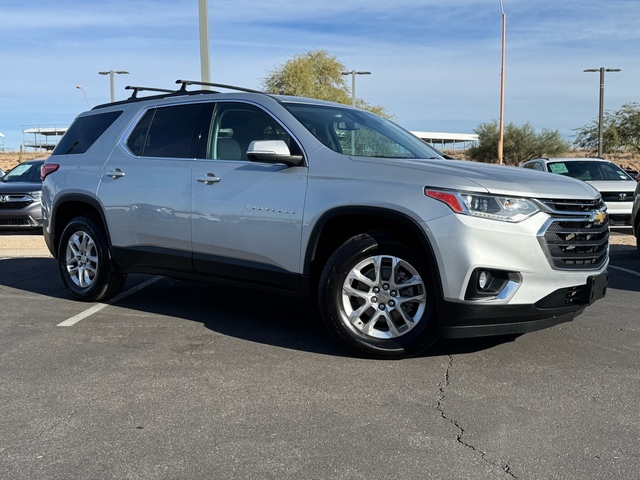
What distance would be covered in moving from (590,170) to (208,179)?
10606 mm

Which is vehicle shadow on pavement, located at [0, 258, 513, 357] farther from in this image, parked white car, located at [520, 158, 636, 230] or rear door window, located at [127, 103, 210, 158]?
parked white car, located at [520, 158, 636, 230]

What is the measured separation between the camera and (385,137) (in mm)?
5414

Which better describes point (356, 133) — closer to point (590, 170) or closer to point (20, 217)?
point (20, 217)

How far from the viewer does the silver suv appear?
4145mm

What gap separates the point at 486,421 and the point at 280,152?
7.57 ft

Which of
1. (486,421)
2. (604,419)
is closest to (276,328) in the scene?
(486,421)

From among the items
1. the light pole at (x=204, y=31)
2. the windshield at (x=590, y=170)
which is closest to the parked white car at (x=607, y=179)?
the windshield at (x=590, y=170)

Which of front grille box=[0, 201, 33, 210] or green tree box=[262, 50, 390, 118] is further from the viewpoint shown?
green tree box=[262, 50, 390, 118]

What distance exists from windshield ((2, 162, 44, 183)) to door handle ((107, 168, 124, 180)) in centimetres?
889

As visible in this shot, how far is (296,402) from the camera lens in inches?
149

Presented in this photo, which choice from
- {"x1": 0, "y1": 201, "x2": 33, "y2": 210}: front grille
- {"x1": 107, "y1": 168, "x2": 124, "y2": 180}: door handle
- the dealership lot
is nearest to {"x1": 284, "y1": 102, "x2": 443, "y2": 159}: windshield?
the dealership lot

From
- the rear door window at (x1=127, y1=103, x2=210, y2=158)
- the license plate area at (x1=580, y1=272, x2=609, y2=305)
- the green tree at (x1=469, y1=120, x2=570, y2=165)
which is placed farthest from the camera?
the green tree at (x1=469, y1=120, x2=570, y2=165)

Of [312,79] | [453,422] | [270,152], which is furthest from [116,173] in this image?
[312,79]

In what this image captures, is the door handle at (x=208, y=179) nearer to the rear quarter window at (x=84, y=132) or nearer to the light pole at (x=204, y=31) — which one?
the rear quarter window at (x=84, y=132)
